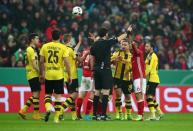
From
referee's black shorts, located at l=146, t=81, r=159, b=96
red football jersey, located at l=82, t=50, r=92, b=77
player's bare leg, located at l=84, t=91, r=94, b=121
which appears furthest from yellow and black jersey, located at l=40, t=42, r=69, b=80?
referee's black shorts, located at l=146, t=81, r=159, b=96

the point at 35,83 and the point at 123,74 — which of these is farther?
the point at 123,74

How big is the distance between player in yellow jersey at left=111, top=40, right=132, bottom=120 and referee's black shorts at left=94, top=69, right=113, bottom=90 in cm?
128

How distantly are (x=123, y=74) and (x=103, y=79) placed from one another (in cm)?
155

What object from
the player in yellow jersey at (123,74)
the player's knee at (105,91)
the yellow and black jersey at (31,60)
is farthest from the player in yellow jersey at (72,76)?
the player's knee at (105,91)

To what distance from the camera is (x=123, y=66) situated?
24.9 meters

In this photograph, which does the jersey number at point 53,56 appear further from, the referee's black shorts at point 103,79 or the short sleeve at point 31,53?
the short sleeve at point 31,53

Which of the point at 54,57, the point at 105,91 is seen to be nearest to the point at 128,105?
the point at 105,91

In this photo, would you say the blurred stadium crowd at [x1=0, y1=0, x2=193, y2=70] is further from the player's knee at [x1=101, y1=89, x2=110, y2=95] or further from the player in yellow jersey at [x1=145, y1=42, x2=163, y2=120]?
the player's knee at [x1=101, y1=89, x2=110, y2=95]

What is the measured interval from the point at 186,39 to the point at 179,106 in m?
7.92

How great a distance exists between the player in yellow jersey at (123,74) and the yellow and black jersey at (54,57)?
2.89 meters

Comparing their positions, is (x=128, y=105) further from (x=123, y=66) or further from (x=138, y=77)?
(x=123, y=66)

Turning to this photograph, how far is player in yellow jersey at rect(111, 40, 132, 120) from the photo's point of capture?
24750 mm

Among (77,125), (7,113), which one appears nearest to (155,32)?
(7,113)

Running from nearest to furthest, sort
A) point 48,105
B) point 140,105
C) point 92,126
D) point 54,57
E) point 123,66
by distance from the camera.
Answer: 1. point 92,126
2. point 48,105
3. point 54,57
4. point 140,105
5. point 123,66
